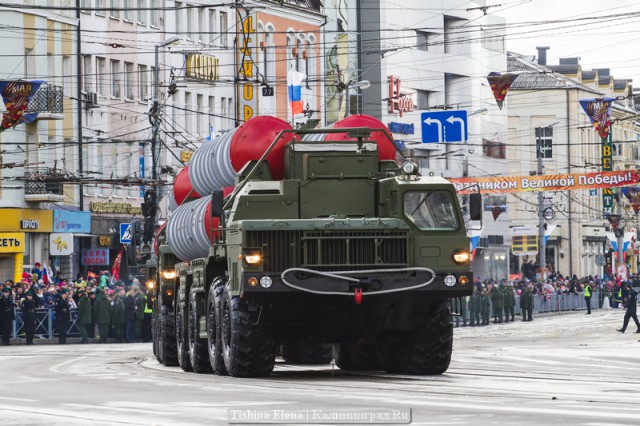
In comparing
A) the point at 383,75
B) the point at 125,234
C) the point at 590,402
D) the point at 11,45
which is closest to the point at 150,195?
the point at 125,234

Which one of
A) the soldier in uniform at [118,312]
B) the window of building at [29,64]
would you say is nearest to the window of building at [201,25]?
the window of building at [29,64]

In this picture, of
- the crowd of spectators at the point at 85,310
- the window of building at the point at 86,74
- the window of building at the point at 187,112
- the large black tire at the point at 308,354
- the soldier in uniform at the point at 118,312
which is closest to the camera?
the large black tire at the point at 308,354

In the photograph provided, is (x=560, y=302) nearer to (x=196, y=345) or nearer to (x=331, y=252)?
(x=196, y=345)

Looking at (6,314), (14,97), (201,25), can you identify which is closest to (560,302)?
(201,25)

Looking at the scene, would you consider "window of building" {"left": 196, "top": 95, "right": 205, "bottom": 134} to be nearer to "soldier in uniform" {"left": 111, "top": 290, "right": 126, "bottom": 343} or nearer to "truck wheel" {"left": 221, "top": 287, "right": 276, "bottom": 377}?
"soldier in uniform" {"left": 111, "top": 290, "right": 126, "bottom": 343}

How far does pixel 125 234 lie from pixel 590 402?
38628mm

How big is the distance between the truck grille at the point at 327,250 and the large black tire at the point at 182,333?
5396 mm

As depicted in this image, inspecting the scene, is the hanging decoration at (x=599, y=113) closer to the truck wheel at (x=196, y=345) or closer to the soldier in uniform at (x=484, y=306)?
the soldier in uniform at (x=484, y=306)

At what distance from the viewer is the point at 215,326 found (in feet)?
Answer: 80.5

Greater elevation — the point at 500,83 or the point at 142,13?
the point at 142,13

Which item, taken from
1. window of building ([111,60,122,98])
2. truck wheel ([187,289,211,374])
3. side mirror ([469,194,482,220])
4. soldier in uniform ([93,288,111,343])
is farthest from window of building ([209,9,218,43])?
side mirror ([469,194,482,220])

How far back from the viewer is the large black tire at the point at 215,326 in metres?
24.1

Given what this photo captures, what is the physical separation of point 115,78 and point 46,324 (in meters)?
23.1

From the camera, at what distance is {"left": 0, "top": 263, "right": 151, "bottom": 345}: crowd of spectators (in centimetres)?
4709
